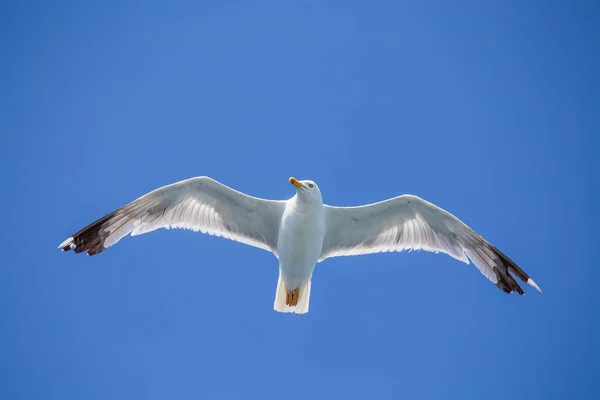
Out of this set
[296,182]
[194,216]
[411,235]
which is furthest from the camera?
[411,235]

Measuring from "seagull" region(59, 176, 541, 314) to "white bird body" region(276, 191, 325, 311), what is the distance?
0.6 inches

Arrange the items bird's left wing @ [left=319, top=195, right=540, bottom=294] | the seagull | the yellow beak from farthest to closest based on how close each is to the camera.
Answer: bird's left wing @ [left=319, top=195, right=540, bottom=294], the seagull, the yellow beak

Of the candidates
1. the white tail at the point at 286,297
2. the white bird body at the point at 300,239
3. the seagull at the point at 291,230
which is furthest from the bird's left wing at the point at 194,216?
the white tail at the point at 286,297

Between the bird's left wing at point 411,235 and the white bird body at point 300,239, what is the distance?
459 mm

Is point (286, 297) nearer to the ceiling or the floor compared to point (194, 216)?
nearer to the floor

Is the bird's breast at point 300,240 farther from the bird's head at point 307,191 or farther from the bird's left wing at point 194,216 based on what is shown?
the bird's left wing at point 194,216

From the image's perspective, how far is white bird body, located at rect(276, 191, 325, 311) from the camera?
10.0 m

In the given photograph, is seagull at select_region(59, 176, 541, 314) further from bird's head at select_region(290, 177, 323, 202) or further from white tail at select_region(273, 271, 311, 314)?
bird's head at select_region(290, 177, 323, 202)

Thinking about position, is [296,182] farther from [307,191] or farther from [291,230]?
[291,230]

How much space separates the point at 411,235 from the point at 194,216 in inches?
132

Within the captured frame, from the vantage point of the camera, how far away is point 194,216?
10727 millimetres

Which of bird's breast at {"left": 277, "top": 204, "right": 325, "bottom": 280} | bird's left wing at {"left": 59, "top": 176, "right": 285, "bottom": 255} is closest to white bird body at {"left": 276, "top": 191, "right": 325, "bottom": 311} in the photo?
bird's breast at {"left": 277, "top": 204, "right": 325, "bottom": 280}

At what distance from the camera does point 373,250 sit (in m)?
11.0

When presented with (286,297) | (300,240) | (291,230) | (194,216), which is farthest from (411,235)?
(194,216)
